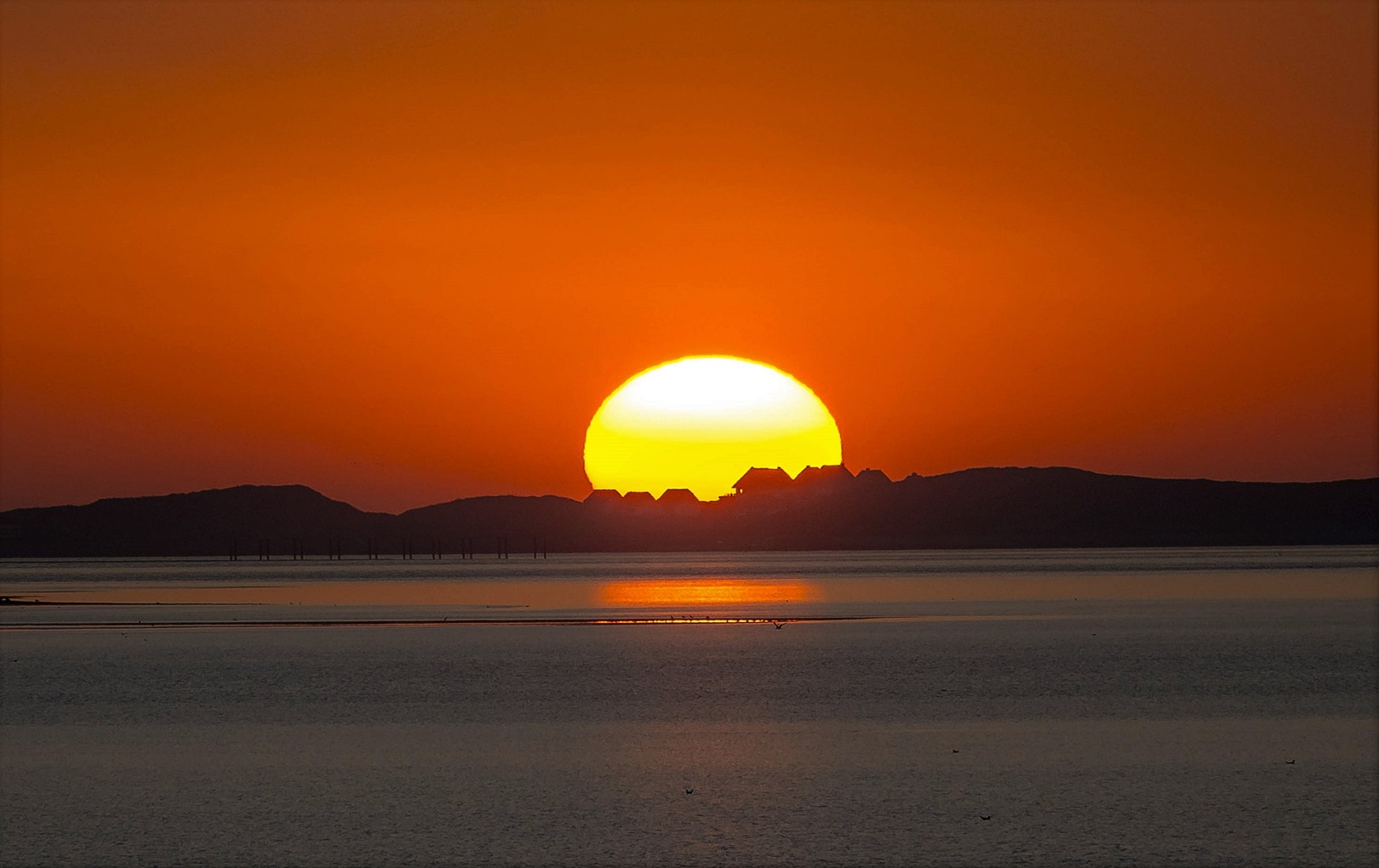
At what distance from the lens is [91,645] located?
47594mm

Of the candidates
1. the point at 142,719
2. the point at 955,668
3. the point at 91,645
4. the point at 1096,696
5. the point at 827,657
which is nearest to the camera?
the point at 142,719

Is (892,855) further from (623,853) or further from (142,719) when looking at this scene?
(142,719)

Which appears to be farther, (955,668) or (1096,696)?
(955,668)

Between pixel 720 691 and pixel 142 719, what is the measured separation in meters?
10.7

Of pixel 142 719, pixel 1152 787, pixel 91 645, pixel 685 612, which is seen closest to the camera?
pixel 1152 787

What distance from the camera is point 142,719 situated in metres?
27.3

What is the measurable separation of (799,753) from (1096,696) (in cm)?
1004

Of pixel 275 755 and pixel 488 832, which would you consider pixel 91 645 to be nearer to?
pixel 275 755

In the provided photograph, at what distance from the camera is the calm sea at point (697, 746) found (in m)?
16.2

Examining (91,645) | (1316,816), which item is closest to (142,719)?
(1316,816)

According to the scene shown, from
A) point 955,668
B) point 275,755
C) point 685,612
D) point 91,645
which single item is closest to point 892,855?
point 275,755

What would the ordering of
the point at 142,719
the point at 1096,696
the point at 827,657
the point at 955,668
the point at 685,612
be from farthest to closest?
the point at 685,612
the point at 827,657
the point at 955,668
the point at 1096,696
the point at 142,719

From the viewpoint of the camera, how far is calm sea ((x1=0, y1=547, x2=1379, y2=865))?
1625cm

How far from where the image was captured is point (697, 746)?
75.6ft
